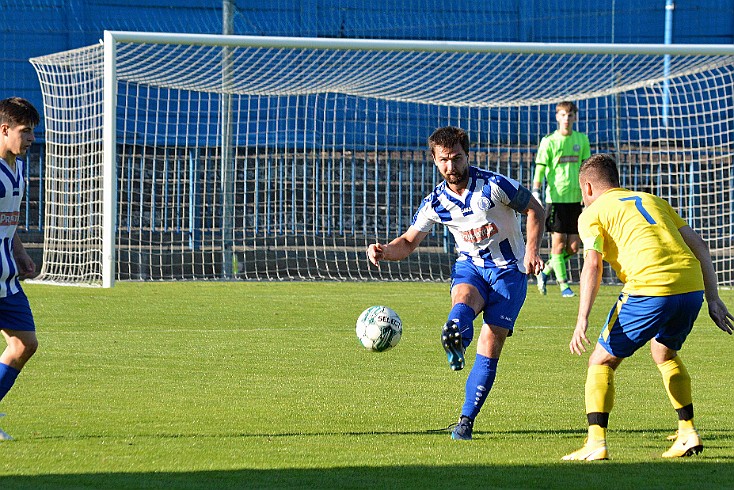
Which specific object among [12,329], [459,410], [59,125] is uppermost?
[59,125]

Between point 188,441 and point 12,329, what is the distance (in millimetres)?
1012

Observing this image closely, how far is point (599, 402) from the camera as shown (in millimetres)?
5117

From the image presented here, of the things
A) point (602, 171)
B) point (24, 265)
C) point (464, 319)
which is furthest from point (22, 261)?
point (602, 171)

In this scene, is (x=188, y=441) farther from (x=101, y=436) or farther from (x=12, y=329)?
(x=12, y=329)

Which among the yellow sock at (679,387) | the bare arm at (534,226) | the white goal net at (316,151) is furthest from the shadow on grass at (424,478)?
the white goal net at (316,151)

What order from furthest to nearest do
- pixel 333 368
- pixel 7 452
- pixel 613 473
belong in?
1. pixel 333 368
2. pixel 7 452
3. pixel 613 473

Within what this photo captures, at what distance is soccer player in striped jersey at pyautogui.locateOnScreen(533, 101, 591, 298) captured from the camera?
13.4 m

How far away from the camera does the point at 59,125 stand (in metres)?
15.4

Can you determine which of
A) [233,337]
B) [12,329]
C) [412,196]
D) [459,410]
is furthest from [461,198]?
[412,196]

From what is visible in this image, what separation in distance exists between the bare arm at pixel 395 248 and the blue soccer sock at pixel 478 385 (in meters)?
0.78

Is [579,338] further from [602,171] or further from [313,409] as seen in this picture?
[313,409]

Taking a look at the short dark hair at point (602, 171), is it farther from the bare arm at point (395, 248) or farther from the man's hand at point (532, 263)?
the bare arm at point (395, 248)

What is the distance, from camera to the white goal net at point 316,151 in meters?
15.5

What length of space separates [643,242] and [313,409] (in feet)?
7.50
